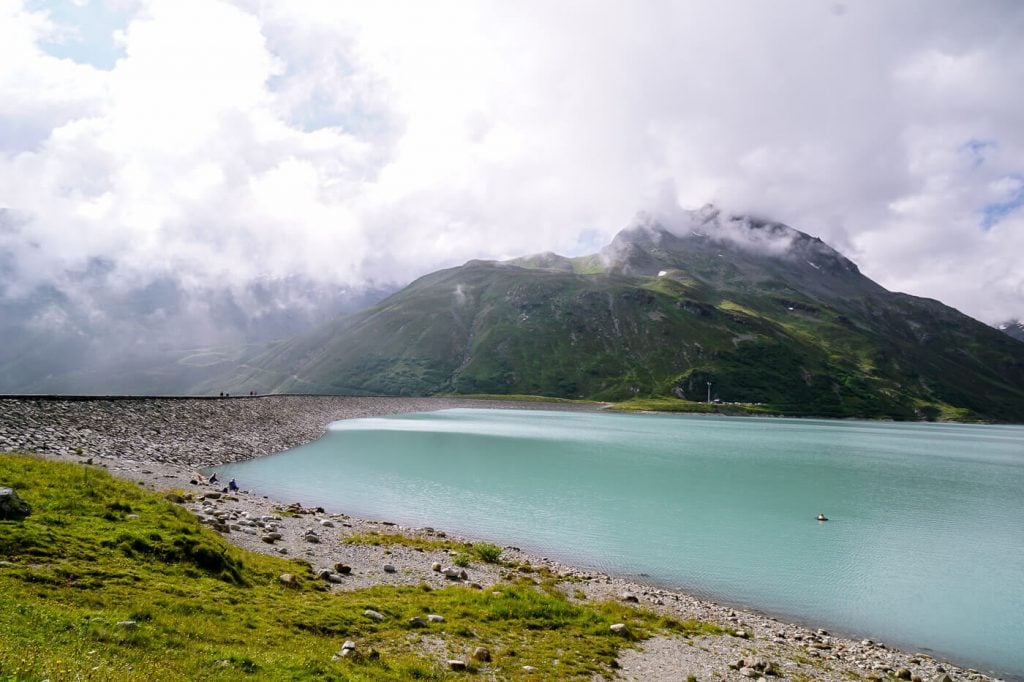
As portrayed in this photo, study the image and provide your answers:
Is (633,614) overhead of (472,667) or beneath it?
beneath

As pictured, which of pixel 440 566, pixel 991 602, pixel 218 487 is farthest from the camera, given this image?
pixel 218 487

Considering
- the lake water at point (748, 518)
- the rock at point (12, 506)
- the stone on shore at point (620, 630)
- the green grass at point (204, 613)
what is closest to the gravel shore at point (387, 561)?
the stone on shore at point (620, 630)

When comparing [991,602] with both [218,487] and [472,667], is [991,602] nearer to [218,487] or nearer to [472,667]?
[472,667]

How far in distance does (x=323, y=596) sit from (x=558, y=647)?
6969mm

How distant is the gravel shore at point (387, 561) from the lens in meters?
16.4

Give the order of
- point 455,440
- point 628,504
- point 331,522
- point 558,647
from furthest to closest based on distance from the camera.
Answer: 1. point 455,440
2. point 628,504
3. point 331,522
4. point 558,647

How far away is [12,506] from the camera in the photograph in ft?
47.8

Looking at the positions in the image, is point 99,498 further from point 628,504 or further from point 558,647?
point 628,504

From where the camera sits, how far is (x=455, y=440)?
3280 inches

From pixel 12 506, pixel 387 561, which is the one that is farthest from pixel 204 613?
pixel 387 561

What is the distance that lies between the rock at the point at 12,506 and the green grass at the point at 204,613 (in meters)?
0.51

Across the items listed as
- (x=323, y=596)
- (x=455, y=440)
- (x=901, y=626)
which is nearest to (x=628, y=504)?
(x=901, y=626)

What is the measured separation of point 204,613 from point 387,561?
10.6 m

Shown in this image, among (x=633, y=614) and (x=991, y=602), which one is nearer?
(x=633, y=614)
